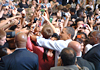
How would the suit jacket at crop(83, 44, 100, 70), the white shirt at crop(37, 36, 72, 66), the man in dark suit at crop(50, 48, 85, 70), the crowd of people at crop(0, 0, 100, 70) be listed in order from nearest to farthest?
the man in dark suit at crop(50, 48, 85, 70)
the crowd of people at crop(0, 0, 100, 70)
the suit jacket at crop(83, 44, 100, 70)
the white shirt at crop(37, 36, 72, 66)

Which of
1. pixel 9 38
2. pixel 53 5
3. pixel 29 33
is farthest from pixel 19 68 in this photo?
pixel 53 5

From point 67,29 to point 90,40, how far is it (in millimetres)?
413

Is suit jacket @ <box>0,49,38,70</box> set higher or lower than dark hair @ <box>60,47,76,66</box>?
lower

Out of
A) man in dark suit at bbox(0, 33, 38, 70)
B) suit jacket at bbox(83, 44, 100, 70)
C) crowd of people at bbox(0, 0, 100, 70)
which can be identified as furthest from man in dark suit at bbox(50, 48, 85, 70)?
suit jacket at bbox(83, 44, 100, 70)

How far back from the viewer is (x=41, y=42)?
5.77ft

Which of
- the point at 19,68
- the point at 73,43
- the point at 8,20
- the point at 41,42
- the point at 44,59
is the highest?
the point at 8,20

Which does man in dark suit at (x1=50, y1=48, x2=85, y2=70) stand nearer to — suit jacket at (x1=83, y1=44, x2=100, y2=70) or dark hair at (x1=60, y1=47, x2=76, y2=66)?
dark hair at (x1=60, y1=47, x2=76, y2=66)

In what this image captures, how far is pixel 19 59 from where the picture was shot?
1.25 metres

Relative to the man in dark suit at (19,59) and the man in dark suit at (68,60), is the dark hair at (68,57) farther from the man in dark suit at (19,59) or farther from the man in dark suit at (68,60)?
the man in dark suit at (19,59)

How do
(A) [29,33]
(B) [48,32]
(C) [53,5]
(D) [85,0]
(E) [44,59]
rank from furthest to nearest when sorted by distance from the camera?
(D) [85,0]
(C) [53,5]
(A) [29,33]
(E) [44,59]
(B) [48,32]

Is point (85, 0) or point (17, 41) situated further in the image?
point (85, 0)

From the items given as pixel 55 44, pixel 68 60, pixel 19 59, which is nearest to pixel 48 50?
pixel 55 44

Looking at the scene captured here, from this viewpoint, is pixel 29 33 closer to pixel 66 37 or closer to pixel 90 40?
pixel 66 37

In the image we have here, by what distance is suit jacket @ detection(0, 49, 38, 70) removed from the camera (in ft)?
4.09
